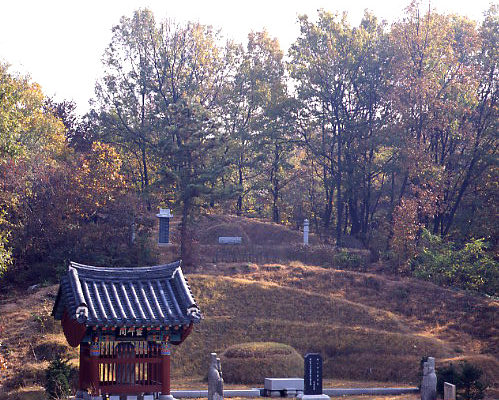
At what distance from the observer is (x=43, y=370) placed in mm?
30797

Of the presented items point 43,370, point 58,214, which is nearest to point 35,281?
point 58,214

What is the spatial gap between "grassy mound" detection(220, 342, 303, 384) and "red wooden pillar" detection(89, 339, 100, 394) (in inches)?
501

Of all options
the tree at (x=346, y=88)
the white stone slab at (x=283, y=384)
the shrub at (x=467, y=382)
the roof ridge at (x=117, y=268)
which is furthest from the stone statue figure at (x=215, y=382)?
the tree at (x=346, y=88)

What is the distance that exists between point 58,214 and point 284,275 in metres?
15.1

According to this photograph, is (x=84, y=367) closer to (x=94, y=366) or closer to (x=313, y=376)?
(x=94, y=366)

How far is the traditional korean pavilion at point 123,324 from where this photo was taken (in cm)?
1992

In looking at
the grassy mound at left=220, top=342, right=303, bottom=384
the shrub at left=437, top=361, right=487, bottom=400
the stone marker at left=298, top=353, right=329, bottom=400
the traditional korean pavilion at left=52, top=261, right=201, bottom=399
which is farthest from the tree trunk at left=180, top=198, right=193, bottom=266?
the traditional korean pavilion at left=52, top=261, right=201, bottom=399

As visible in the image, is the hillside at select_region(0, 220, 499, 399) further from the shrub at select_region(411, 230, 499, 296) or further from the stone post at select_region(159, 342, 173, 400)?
the stone post at select_region(159, 342, 173, 400)

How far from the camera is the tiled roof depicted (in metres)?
19.8

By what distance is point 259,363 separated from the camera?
32.1 m

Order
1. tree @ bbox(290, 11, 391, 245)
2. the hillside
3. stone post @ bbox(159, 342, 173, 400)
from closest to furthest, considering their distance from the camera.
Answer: stone post @ bbox(159, 342, 173, 400), the hillside, tree @ bbox(290, 11, 391, 245)

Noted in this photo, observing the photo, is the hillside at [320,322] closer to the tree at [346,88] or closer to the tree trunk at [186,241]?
the tree trunk at [186,241]

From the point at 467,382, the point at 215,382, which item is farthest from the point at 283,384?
the point at 467,382

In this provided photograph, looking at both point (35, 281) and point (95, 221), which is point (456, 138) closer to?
point (95, 221)
